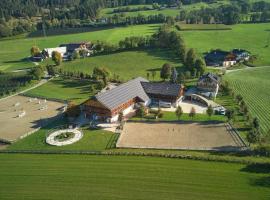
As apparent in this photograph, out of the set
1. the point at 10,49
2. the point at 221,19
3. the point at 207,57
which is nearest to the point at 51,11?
the point at 10,49

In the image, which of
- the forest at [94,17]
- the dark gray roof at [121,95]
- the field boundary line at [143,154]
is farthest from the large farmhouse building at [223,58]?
the field boundary line at [143,154]

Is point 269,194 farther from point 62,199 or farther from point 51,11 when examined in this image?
point 51,11

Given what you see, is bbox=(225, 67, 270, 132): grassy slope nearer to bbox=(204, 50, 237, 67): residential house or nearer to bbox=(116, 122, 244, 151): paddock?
bbox=(204, 50, 237, 67): residential house

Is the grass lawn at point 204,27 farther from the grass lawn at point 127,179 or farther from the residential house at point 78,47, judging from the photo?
the grass lawn at point 127,179

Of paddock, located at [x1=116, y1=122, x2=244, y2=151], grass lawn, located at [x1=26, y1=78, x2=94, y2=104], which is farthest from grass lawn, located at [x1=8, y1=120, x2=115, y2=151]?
grass lawn, located at [x1=26, y1=78, x2=94, y2=104]

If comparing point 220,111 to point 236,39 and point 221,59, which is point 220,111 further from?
point 236,39

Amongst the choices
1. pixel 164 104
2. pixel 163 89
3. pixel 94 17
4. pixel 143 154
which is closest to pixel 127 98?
pixel 164 104
